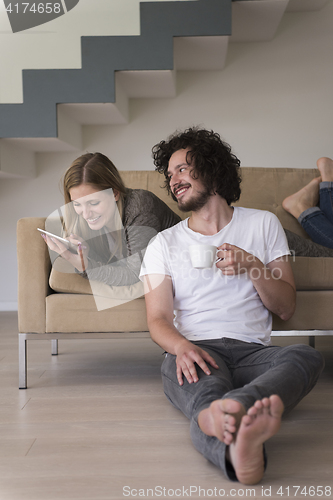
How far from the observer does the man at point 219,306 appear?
3.06ft

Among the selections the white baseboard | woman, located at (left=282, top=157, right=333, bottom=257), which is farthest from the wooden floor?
the white baseboard

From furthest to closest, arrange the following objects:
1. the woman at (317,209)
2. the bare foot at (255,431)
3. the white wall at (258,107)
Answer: the white wall at (258,107) < the woman at (317,209) < the bare foot at (255,431)

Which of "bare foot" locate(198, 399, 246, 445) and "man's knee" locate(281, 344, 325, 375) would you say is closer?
"bare foot" locate(198, 399, 246, 445)

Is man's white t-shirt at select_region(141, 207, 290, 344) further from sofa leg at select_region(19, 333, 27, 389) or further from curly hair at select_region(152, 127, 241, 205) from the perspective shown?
sofa leg at select_region(19, 333, 27, 389)

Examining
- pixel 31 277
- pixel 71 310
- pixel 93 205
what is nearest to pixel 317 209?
pixel 93 205

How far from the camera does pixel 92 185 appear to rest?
62.1 inches

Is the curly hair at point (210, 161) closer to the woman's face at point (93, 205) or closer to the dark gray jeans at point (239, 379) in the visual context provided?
the woman's face at point (93, 205)

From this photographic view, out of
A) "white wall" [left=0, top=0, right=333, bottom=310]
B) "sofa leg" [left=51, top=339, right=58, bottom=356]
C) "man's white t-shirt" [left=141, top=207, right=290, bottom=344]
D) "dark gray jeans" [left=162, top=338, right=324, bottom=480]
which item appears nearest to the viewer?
"dark gray jeans" [left=162, top=338, right=324, bottom=480]

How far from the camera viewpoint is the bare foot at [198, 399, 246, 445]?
0.83 m

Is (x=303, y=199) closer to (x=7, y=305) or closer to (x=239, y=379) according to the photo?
(x=239, y=379)

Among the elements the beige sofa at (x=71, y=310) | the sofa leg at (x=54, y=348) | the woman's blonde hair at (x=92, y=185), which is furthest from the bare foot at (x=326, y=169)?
the sofa leg at (x=54, y=348)

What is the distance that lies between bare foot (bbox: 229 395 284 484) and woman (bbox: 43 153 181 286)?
32.9 inches

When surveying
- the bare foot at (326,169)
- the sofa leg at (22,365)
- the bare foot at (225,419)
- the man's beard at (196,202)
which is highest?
the bare foot at (326,169)

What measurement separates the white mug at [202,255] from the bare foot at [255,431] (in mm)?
428
